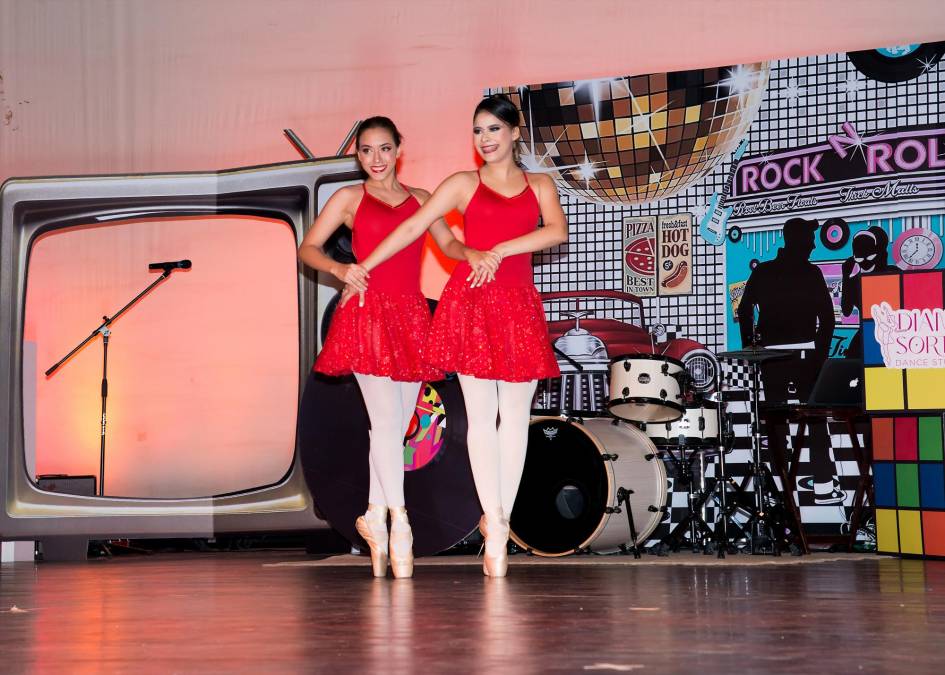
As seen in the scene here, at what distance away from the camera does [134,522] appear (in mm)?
4965

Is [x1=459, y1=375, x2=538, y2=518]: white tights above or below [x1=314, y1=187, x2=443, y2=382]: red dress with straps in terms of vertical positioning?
below

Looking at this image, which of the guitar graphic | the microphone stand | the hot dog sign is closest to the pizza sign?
the hot dog sign

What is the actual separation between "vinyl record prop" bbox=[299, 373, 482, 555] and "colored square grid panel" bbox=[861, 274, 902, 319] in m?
1.67

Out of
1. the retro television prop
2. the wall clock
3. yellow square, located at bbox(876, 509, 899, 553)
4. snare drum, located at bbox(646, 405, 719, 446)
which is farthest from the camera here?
the retro television prop

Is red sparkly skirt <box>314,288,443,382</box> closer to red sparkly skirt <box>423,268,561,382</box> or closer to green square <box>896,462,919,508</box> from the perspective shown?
red sparkly skirt <box>423,268,561,382</box>

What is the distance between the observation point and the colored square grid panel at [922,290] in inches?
165

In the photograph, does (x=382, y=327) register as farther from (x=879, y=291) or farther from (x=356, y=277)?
(x=879, y=291)

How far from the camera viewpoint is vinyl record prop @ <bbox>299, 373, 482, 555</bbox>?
3.98 metres

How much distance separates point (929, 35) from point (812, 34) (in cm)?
51

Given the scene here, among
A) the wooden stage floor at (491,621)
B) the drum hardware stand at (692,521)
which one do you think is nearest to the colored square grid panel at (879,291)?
the drum hardware stand at (692,521)

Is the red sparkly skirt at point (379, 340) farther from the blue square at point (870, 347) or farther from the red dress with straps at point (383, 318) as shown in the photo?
the blue square at point (870, 347)

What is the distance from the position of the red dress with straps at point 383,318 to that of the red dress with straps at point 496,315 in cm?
8

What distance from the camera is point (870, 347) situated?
432cm

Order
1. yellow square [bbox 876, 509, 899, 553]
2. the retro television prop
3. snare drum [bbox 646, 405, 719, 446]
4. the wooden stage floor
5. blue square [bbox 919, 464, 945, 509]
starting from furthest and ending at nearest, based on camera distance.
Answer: the retro television prop, snare drum [bbox 646, 405, 719, 446], yellow square [bbox 876, 509, 899, 553], blue square [bbox 919, 464, 945, 509], the wooden stage floor
